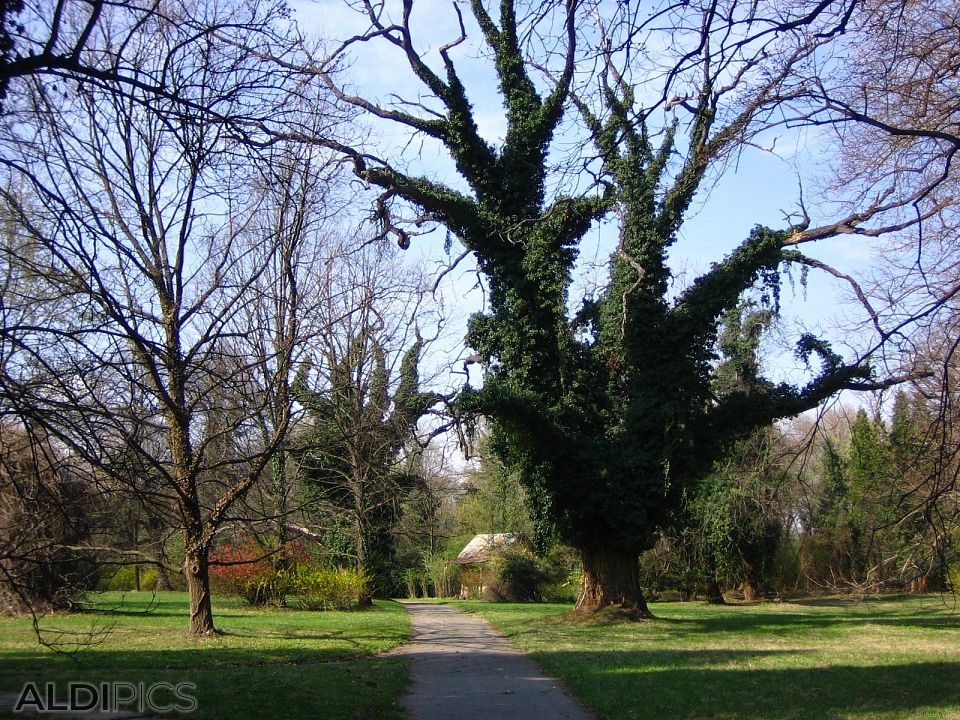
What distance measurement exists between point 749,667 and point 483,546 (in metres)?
28.0

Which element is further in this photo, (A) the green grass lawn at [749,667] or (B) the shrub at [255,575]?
(B) the shrub at [255,575]

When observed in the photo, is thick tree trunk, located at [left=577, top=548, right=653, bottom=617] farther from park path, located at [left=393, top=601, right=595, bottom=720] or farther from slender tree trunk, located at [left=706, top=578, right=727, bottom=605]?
slender tree trunk, located at [left=706, top=578, right=727, bottom=605]

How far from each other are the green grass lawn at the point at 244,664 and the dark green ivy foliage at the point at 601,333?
5.97 meters

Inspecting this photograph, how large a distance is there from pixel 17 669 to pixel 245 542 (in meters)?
13.0

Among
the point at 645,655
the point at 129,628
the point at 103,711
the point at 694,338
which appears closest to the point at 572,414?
the point at 694,338

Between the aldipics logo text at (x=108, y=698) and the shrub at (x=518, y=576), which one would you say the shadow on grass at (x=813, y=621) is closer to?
the shrub at (x=518, y=576)

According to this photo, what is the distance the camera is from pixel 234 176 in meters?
7.42

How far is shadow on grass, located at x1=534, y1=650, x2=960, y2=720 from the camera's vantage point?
355 inches

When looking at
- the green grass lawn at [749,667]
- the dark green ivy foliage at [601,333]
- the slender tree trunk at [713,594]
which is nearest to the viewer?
the green grass lawn at [749,667]

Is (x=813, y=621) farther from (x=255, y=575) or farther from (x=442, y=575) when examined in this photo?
(x=442, y=575)

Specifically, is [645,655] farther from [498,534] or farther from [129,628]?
[498,534]

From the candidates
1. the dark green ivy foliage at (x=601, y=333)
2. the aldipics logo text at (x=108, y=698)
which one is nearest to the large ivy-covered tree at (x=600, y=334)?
the dark green ivy foliage at (x=601, y=333)

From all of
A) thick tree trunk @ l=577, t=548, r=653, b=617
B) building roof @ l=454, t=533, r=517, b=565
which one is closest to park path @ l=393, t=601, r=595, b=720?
thick tree trunk @ l=577, t=548, r=653, b=617

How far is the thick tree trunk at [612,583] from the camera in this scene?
71.8 feet
